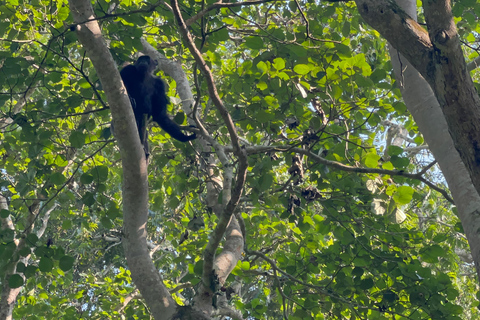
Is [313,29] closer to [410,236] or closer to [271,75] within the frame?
[271,75]

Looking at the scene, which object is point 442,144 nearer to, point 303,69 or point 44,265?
point 303,69

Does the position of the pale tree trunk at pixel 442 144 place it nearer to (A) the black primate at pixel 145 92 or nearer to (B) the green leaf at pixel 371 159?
(B) the green leaf at pixel 371 159

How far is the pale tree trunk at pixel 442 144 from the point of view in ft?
9.18

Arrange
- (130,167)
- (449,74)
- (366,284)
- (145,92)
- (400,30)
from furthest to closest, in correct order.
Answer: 1. (145,92)
2. (366,284)
3. (130,167)
4. (400,30)
5. (449,74)

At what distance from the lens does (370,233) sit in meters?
3.88

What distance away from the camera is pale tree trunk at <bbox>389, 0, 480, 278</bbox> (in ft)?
9.18

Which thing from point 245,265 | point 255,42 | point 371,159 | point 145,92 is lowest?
point 245,265

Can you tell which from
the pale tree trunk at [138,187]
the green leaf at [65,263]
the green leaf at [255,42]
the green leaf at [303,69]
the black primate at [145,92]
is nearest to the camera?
the pale tree trunk at [138,187]

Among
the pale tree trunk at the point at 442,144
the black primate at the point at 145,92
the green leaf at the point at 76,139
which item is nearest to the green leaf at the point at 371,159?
the pale tree trunk at the point at 442,144

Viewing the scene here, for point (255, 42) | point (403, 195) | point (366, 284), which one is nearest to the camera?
point (403, 195)

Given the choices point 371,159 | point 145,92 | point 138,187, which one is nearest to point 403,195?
point 371,159

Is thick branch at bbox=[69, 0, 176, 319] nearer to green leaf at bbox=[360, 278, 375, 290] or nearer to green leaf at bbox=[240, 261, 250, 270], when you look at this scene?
green leaf at bbox=[240, 261, 250, 270]

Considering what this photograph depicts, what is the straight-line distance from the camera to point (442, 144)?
3217mm

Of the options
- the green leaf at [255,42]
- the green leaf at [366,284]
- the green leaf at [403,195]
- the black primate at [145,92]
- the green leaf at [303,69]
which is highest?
the black primate at [145,92]
